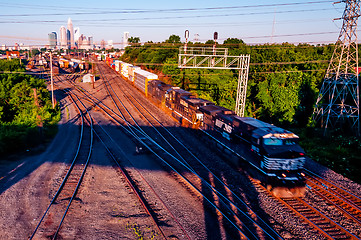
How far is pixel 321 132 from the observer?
30016 mm

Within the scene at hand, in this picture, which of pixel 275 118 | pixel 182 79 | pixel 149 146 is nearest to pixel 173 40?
pixel 182 79

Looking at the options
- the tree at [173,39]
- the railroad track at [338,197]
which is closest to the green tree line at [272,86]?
the railroad track at [338,197]

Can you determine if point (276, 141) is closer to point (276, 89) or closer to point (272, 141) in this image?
point (272, 141)

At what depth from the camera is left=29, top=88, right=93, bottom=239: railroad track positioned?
35.2ft

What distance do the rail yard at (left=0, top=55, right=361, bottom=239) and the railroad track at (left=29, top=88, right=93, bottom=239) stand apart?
0.05m

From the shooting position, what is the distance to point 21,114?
29672 millimetres

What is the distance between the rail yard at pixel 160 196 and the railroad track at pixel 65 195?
0.05 metres

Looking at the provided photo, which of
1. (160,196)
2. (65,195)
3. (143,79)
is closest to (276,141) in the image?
(160,196)

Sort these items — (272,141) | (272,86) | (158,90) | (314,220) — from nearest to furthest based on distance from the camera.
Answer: (314,220)
(272,141)
(158,90)
(272,86)

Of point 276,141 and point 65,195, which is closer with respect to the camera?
point 65,195

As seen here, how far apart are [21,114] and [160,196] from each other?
24.8 meters

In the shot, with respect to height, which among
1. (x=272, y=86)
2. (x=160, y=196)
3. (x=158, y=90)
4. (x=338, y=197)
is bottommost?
(x=160, y=196)

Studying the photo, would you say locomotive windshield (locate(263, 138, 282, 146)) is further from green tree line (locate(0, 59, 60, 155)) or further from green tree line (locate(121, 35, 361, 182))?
green tree line (locate(0, 59, 60, 155))

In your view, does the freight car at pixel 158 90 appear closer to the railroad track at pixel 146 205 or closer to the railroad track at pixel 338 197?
the railroad track at pixel 146 205
